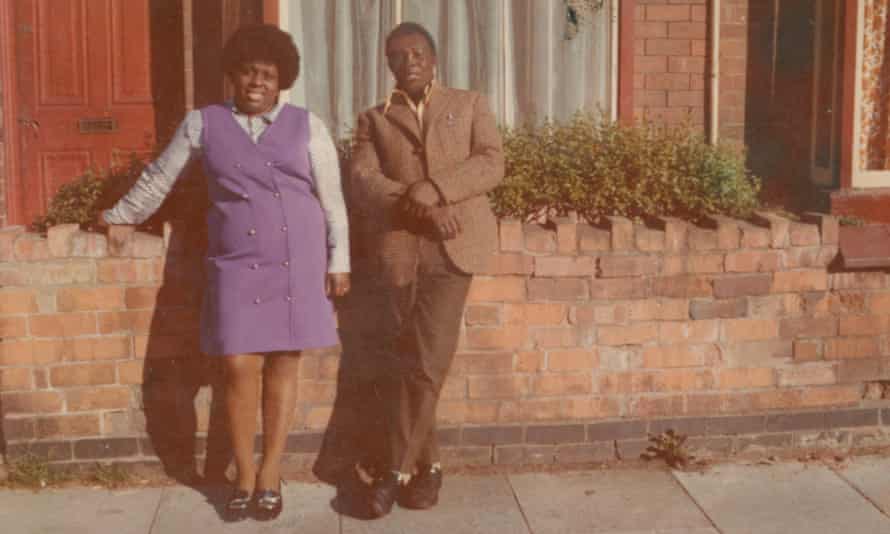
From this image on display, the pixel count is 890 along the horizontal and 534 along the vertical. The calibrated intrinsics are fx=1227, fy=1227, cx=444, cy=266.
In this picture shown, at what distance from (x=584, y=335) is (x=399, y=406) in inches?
41.4

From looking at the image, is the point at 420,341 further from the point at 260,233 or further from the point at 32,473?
the point at 32,473

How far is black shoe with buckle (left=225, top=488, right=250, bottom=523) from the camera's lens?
4.98 meters

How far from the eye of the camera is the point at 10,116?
24.5ft

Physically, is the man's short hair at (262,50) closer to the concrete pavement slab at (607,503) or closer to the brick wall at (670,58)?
the concrete pavement slab at (607,503)

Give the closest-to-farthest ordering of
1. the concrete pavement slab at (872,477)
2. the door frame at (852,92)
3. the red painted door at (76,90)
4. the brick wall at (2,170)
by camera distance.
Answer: the concrete pavement slab at (872,477)
the brick wall at (2,170)
the red painted door at (76,90)
the door frame at (852,92)

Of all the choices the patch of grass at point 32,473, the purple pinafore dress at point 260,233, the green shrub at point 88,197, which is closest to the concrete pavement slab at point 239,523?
the patch of grass at point 32,473

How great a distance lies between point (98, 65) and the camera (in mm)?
7797

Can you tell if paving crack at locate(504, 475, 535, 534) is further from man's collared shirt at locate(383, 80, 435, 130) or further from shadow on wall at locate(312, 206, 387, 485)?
man's collared shirt at locate(383, 80, 435, 130)

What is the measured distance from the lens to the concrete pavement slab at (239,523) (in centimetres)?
495

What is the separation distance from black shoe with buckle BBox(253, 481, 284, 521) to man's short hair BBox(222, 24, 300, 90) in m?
1.66

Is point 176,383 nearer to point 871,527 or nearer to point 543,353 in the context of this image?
point 543,353

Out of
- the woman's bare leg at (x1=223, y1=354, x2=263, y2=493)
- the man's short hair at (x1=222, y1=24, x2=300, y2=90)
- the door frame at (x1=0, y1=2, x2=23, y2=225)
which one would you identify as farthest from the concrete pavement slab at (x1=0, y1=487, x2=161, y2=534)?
the door frame at (x1=0, y1=2, x2=23, y2=225)

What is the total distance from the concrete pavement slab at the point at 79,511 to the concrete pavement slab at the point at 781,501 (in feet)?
7.73

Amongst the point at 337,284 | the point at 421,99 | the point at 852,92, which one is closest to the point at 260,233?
the point at 337,284
